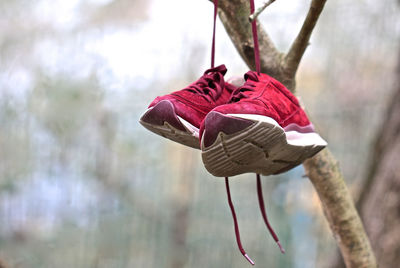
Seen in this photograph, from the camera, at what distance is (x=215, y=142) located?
0.56 m

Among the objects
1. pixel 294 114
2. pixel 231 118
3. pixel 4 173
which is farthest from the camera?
pixel 4 173

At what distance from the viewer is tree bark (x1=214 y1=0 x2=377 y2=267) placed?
2.97ft

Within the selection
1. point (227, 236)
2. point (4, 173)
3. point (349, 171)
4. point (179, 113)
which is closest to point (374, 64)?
point (349, 171)

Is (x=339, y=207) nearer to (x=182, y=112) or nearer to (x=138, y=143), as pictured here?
(x=182, y=112)

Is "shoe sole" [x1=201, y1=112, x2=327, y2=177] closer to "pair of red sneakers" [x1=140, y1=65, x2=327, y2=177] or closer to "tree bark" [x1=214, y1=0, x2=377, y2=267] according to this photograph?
"pair of red sneakers" [x1=140, y1=65, x2=327, y2=177]

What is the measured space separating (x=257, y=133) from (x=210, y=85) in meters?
0.17

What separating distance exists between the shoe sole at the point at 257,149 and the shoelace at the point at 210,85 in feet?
0.35

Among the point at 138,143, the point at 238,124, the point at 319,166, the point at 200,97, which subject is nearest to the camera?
the point at 238,124

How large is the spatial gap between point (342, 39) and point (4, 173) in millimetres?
1628

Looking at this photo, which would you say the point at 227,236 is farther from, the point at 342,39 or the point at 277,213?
the point at 342,39

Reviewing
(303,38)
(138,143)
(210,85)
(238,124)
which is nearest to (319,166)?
(303,38)

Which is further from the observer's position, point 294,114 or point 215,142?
point 294,114

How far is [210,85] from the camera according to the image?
0.71m

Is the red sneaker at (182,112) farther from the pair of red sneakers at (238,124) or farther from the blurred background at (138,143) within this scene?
the blurred background at (138,143)
